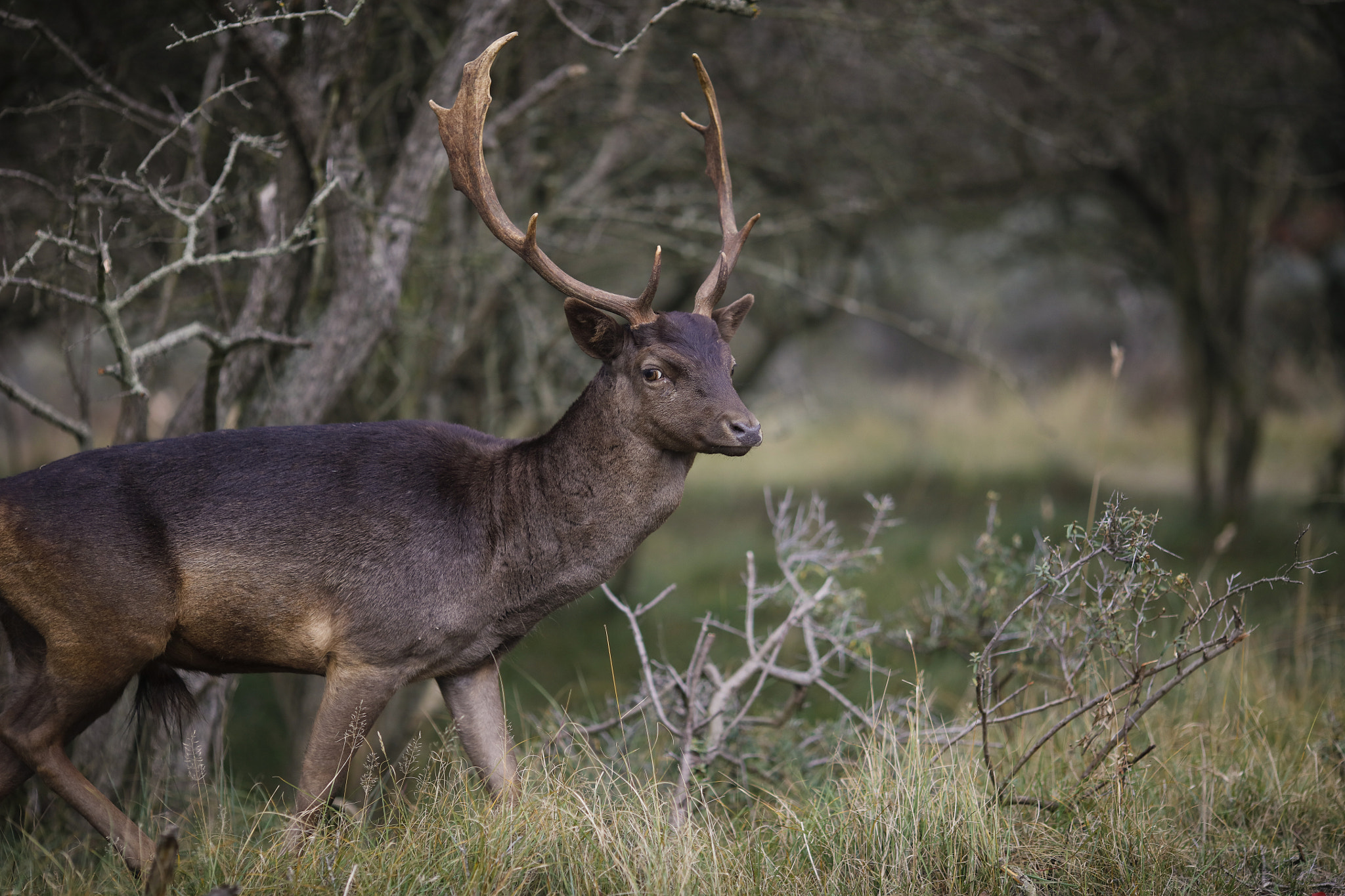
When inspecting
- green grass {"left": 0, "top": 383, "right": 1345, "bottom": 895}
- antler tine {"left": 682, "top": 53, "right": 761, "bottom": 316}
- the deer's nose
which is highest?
antler tine {"left": 682, "top": 53, "right": 761, "bottom": 316}

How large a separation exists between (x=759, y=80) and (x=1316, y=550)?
490 cm

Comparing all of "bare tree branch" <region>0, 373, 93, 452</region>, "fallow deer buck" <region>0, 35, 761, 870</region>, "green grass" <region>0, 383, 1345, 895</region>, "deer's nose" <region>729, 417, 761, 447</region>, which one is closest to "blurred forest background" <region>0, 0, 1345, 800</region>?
"bare tree branch" <region>0, 373, 93, 452</region>

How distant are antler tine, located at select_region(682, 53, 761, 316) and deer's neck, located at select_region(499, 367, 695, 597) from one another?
1.71 ft

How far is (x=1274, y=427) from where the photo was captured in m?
12.4

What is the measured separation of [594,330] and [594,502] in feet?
2.12

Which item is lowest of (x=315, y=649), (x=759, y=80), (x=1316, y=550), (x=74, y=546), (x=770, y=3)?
(x=1316, y=550)

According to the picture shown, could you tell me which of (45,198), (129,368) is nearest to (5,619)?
(129,368)

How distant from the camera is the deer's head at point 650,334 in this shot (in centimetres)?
371

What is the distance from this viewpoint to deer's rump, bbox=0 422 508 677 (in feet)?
11.2

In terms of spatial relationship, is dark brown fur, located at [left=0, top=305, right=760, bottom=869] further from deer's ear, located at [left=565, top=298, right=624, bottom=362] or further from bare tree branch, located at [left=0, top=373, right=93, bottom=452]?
bare tree branch, located at [left=0, top=373, right=93, bottom=452]

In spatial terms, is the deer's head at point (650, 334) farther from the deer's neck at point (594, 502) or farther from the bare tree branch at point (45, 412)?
the bare tree branch at point (45, 412)

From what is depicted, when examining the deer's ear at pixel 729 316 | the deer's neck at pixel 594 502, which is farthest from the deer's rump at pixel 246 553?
the deer's ear at pixel 729 316

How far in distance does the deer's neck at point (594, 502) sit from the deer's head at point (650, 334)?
3.1 inches

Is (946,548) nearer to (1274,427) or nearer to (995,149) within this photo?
→ (995,149)
